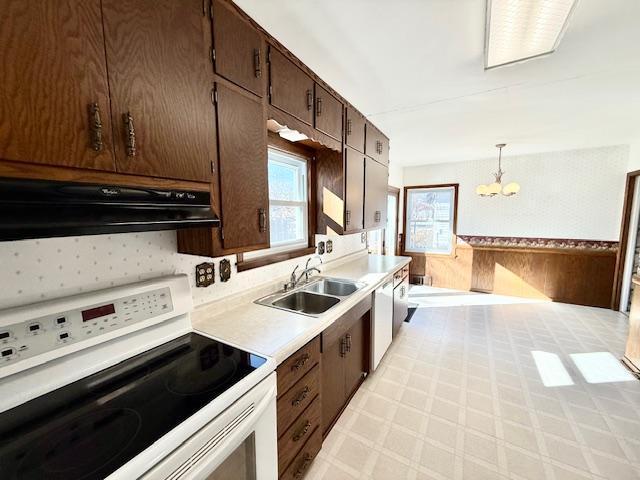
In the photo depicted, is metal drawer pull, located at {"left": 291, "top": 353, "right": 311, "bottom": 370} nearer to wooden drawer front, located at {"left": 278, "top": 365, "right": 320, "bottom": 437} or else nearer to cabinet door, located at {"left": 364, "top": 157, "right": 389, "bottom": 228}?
wooden drawer front, located at {"left": 278, "top": 365, "right": 320, "bottom": 437}

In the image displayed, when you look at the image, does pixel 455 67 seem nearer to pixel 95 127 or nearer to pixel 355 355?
pixel 95 127

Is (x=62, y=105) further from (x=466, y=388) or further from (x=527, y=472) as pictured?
(x=466, y=388)

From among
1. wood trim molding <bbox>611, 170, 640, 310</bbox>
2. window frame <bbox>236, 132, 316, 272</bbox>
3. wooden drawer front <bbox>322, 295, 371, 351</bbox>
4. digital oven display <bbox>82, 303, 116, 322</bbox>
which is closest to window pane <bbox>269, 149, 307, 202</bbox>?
window frame <bbox>236, 132, 316, 272</bbox>

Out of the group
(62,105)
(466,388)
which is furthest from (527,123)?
(62,105)

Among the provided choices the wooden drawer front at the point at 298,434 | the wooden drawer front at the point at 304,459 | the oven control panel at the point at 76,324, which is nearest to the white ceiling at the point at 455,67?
the oven control panel at the point at 76,324

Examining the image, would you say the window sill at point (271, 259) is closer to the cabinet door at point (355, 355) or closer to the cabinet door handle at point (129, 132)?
the cabinet door at point (355, 355)

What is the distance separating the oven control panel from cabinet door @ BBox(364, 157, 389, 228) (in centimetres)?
197

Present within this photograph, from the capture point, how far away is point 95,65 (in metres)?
0.73

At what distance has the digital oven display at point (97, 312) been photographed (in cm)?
91

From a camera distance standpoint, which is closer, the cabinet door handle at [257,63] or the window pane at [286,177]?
the cabinet door handle at [257,63]

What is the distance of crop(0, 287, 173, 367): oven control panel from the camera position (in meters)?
0.77

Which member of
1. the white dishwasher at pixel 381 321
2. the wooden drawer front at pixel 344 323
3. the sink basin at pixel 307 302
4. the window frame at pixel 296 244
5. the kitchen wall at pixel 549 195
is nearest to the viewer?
the wooden drawer front at pixel 344 323

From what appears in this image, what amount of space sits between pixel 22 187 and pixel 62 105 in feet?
0.80

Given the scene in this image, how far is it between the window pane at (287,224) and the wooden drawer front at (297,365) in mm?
929
